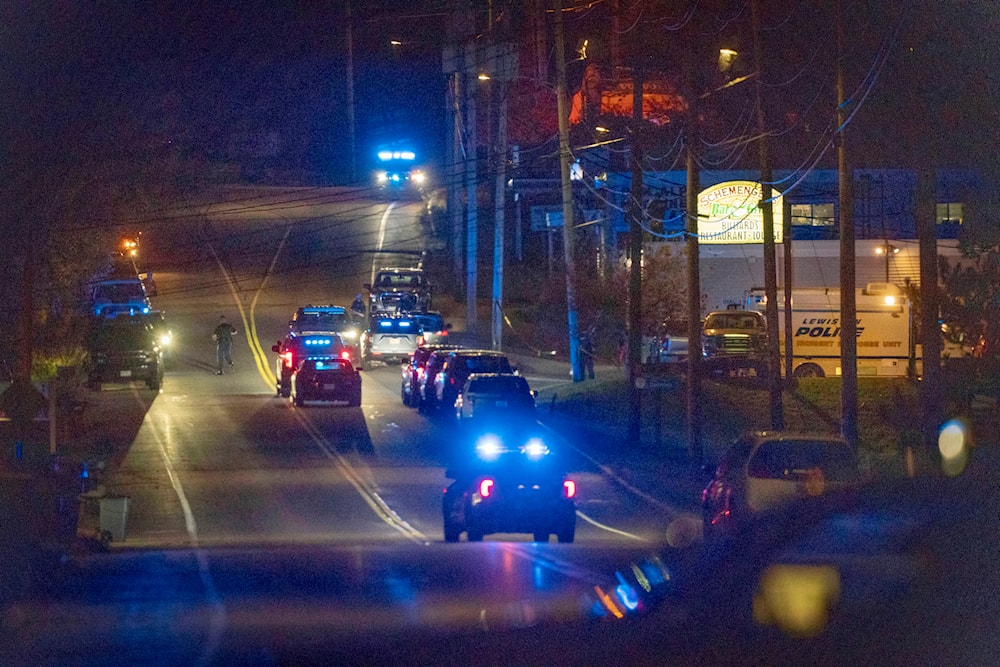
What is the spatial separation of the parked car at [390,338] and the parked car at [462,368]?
37.2 ft

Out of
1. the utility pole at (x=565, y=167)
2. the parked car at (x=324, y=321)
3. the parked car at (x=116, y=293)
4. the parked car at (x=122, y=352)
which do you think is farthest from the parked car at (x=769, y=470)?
the parked car at (x=116, y=293)

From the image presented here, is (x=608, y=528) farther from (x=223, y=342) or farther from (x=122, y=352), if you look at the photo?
(x=223, y=342)

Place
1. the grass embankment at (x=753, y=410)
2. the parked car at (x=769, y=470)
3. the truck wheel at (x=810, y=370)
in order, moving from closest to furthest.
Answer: the parked car at (x=769, y=470) < the grass embankment at (x=753, y=410) < the truck wheel at (x=810, y=370)

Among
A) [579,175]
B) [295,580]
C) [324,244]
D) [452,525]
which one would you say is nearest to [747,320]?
[579,175]

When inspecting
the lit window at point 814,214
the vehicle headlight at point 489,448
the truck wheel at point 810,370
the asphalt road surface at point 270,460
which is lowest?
the asphalt road surface at point 270,460

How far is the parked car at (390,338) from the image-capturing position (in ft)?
134

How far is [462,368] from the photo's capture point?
→ 28906 millimetres

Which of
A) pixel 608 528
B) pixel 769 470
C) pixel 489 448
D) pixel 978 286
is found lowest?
pixel 608 528

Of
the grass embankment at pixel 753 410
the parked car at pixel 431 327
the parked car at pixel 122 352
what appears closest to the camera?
the grass embankment at pixel 753 410

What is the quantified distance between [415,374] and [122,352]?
366 inches

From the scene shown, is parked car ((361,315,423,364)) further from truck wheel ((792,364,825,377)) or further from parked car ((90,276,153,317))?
truck wheel ((792,364,825,377))

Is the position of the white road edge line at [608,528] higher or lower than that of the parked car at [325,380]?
lower

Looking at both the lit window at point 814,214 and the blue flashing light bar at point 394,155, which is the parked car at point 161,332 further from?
the blue flashing light bar at point 394,155

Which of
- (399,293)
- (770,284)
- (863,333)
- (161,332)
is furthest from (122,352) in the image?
(863,333)
